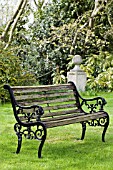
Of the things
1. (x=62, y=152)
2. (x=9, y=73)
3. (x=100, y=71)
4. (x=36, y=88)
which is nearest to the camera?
(x=62, y=152)

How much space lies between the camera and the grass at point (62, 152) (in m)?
4.62

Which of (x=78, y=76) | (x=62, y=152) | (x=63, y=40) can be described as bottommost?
(x=62, y=152)

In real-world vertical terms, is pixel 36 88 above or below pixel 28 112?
above

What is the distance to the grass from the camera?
462cm

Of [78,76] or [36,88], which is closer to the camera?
[36,88]

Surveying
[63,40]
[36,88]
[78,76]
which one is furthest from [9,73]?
[36,88]

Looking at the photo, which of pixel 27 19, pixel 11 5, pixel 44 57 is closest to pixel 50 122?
pixel 44 57

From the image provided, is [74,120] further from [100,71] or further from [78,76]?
[100,71]

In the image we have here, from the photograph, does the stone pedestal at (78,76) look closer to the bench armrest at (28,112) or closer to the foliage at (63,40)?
the foliage at (63,40)

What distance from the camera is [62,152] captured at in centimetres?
527

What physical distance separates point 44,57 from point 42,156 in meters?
10.2

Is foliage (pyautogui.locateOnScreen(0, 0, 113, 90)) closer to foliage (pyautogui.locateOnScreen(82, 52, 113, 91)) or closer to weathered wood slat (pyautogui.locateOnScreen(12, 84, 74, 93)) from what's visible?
foliage (pyautogui.locateOnScreen(82, 52, 113, 91))

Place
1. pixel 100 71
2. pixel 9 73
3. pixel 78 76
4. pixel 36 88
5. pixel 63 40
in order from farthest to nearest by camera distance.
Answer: pixel 63 40, pixel 100 71, pixel 78 76, pixel 9 73, pixel 36 88

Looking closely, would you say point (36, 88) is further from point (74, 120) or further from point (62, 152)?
point (62, 152)
